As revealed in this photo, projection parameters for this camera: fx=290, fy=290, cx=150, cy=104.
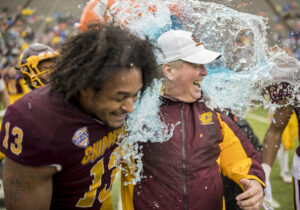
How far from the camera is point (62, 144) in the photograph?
1.53 m

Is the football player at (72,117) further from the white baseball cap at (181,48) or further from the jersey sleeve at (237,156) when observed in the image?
Result: the jersey sleeve at (237,156)

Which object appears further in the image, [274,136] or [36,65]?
[36,65]

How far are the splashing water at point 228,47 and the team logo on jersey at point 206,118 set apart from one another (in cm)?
21

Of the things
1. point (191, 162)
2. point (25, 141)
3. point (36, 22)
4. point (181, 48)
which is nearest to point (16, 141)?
point (25, 141)

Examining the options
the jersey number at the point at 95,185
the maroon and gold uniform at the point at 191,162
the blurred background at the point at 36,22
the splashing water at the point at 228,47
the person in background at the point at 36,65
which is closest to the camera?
the jersey number at the point at 95,185

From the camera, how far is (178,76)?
6.95 feet

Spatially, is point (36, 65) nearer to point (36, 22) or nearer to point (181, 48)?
point (181, 48)

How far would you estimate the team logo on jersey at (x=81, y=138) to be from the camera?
1.60 metres

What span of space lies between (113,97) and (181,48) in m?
0.76

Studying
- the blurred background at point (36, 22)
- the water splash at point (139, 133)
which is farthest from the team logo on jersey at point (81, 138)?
the blurred background at point (36, 22)

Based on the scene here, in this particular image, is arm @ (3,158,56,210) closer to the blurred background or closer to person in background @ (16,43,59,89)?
person in background @ (16,43,59,89)

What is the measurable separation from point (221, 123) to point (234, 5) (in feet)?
3.08

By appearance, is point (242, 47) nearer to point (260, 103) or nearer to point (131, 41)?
point (260, 103)

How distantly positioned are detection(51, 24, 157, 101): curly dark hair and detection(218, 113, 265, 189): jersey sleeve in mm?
829
